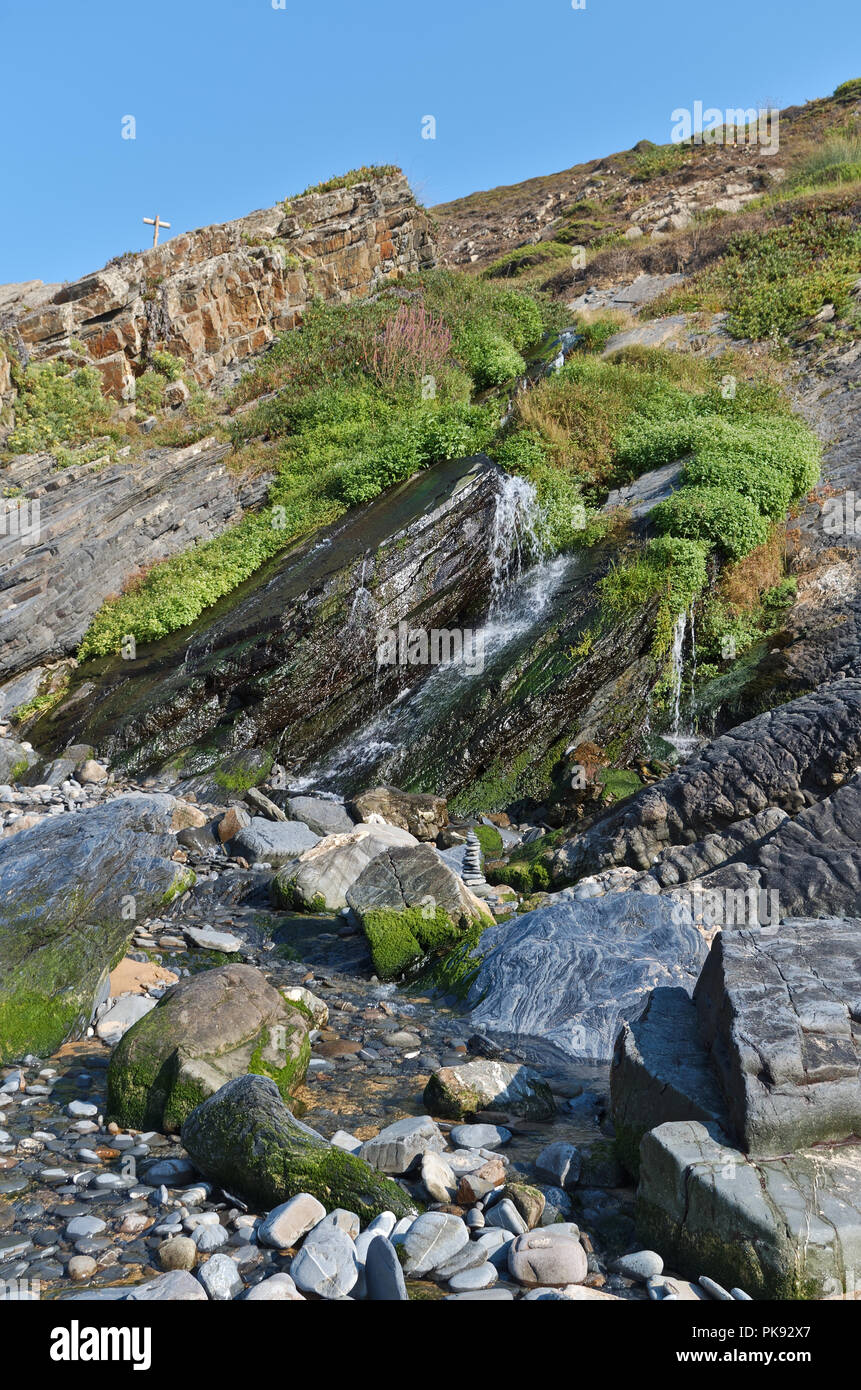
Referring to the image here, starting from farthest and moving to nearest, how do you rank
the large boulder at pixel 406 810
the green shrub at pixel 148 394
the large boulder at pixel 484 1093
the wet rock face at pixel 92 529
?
the green shrub at pixel 148 394, the wet rock face at pixel 92 529, the large boulder at pixel 406 810, the large boulder at pixel 484 1093

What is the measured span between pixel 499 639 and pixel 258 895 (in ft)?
21.0

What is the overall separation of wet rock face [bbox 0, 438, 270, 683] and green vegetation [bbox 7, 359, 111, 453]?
104 centimetres

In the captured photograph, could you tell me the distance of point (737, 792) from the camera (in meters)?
8.90

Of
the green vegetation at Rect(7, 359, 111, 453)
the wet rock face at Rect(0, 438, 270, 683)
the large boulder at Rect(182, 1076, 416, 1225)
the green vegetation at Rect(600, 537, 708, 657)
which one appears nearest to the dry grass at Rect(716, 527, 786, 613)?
the green vegetation at Rect(600, 537, 708, 657)

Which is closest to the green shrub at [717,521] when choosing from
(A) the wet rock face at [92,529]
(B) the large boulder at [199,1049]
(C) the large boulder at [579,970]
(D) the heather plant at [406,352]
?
(C) the large boulder at [579,970]

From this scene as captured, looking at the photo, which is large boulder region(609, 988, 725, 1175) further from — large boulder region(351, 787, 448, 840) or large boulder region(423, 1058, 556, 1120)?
large boulder region(351, 787, 448, 840)

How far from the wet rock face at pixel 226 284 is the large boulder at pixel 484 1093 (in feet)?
73.1

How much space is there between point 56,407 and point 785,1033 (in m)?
23.5

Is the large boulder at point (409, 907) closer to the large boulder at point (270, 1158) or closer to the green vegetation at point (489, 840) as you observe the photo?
the green vegetation at point (489, 840)

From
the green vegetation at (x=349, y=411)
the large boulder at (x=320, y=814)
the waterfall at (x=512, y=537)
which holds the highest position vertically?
the green vegetation at (x=349, y=411)

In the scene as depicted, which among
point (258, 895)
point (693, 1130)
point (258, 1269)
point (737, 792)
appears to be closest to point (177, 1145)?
point (258, 1269)

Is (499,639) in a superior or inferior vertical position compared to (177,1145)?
superior

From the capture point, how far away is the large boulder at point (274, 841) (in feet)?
36.1
